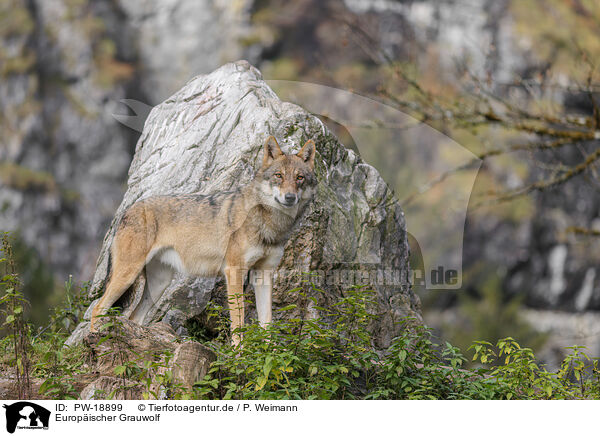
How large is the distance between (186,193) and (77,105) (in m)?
9.54

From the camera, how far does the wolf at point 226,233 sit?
530cm

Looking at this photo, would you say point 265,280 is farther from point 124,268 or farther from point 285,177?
point 124,268

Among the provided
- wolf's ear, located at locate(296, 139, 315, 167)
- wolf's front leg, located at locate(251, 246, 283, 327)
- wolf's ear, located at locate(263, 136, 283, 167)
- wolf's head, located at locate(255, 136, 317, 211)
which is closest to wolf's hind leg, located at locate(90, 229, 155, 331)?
wolf's front leg, located at locate(251, 246, 283, 327)

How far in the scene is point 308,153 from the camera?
537cm

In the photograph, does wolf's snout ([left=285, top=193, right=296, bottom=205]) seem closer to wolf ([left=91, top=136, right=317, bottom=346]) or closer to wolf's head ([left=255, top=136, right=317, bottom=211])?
wolf's head ([left=255, top=136, right=317, bottom=211])

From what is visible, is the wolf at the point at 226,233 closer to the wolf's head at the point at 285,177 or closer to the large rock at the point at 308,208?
the wolf's head at the point at 285,177

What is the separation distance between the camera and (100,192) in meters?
13.1

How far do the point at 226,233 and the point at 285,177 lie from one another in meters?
0.96

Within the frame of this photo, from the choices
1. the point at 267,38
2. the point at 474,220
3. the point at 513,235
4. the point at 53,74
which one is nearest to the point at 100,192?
the point at 53,74

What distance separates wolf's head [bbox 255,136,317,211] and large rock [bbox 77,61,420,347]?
69 cm

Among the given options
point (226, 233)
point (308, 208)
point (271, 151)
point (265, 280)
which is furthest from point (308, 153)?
point (265, 280)
